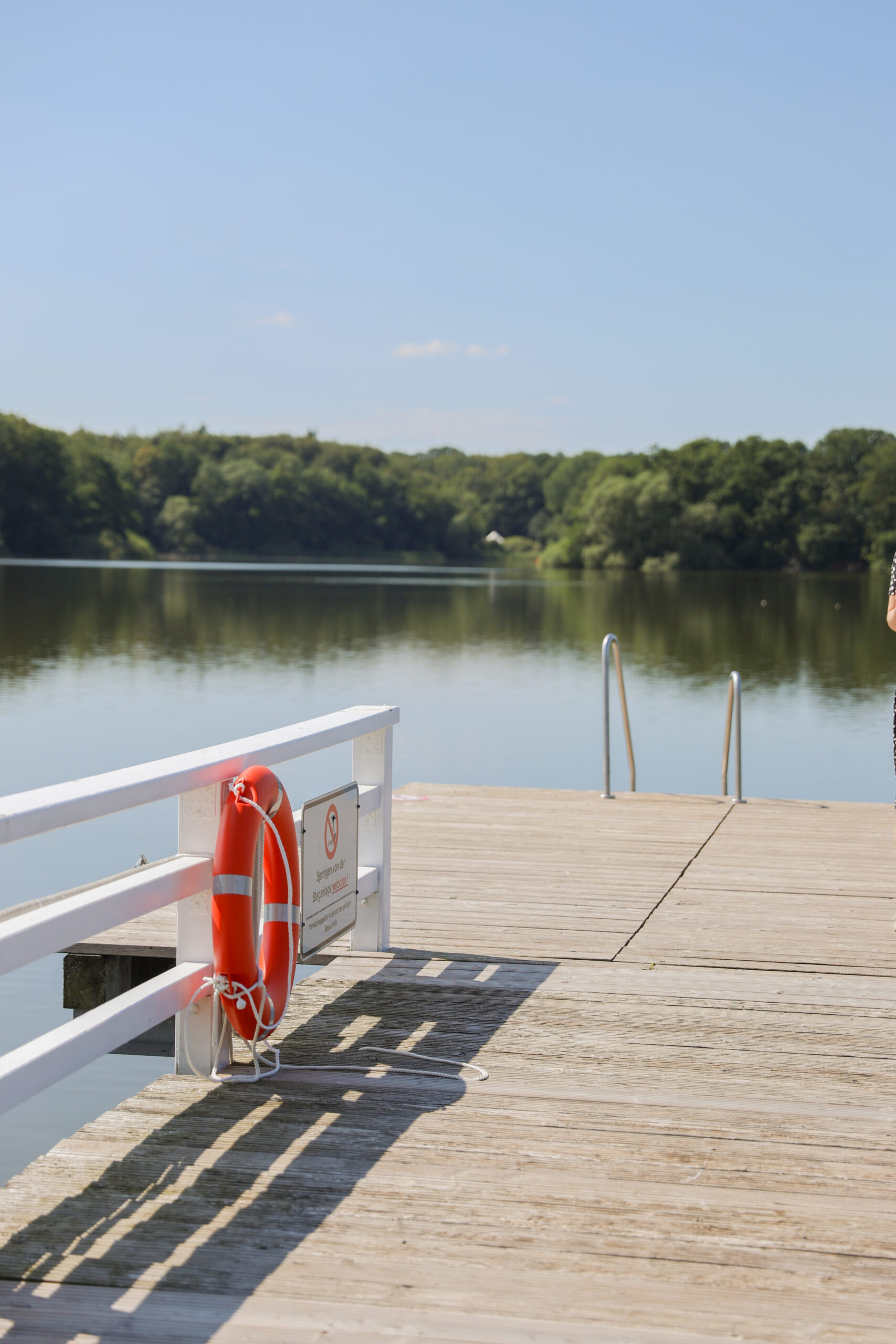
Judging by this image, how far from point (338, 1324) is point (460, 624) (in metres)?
41.2

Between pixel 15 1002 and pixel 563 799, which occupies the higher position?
pixel 563 799

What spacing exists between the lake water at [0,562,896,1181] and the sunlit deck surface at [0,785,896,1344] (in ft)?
6.63

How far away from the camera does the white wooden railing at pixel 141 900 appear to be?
259 centimetres

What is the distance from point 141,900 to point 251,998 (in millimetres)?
440

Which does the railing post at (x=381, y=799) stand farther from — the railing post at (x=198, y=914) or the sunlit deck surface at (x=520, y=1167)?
the railing post at (x=198, y=914)

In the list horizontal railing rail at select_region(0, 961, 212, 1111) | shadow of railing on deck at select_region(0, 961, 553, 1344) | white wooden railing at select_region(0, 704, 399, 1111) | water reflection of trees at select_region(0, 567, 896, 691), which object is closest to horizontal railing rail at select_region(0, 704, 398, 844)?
white wooden railing at select_region(0, 704, 399, 1111)

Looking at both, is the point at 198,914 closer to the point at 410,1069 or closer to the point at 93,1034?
the point at 93,1034

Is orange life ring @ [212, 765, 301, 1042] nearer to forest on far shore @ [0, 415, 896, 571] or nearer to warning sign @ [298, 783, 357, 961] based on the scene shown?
warning sign @ [298, 783, 357, 961]

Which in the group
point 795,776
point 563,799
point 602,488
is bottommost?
point 795,776

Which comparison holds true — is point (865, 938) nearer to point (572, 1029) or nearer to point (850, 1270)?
point (572, 1029)

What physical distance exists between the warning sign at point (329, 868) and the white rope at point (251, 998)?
23cm

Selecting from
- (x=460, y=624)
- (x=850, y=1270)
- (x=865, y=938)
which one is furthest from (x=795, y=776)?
(x=460, y=624)

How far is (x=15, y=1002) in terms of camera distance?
21.2 ft

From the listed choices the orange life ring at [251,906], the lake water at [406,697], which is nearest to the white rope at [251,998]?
the orange life ring at [251,906]
